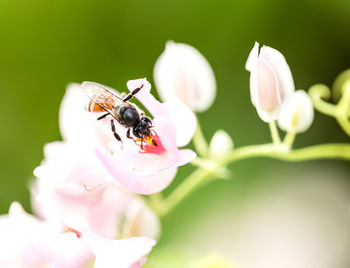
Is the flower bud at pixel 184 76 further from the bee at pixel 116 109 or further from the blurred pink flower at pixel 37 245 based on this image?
the blurred pink flower at pixel 37 245

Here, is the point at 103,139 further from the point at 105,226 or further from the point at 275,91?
the point at 275,91

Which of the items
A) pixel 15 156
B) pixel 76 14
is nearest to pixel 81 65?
pixel 76 14

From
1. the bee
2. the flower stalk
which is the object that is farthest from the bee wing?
the flower stalk

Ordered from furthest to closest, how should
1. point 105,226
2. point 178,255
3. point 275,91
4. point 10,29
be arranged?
point 10,29 < point 178,255 < point 105,226 < point 275,91

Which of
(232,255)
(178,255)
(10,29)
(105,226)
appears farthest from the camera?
(10,29)

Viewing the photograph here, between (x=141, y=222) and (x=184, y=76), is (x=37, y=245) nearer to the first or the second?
(x=141, y=222)

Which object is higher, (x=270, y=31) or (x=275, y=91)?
(x=270, y=31)
